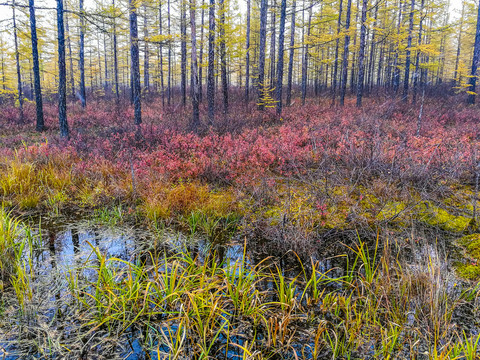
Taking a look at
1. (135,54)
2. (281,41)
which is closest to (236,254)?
(135,54)

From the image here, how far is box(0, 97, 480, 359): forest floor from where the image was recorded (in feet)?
8.65

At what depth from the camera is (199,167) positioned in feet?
22.9

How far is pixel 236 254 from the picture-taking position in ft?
14.0

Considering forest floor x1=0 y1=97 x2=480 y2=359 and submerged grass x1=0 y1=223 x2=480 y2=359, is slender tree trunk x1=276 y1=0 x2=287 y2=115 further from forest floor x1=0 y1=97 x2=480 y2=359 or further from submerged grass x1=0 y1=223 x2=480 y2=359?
submerged grass x1=0 y1=223 x2=480 y2=359

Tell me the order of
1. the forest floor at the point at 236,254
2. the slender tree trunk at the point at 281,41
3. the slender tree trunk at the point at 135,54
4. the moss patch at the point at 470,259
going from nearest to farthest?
the forest floor at the point at 236,254 < the moss patch at the point at 470,259 < the slender tree trunk at the point at 135,54 < the slender tree trunk at the point at 281,41

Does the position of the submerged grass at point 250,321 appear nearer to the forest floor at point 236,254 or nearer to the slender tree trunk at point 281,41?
the forest floor at point 236,254

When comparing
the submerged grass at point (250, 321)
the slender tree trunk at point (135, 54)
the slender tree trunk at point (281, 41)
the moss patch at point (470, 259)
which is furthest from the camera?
the slender tree trunk at point (281, 41)

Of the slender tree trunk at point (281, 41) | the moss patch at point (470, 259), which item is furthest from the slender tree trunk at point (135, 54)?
the moss patch at point (470, 259)

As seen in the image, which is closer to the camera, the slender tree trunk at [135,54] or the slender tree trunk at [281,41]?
the slender tree trunk at [135,54]

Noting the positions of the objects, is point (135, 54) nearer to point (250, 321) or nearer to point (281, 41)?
point (281, 41)

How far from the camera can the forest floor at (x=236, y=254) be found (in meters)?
2.64

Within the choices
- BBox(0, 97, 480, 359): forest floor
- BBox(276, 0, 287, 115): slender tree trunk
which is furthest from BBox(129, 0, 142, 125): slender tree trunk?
BBox(276, 0, 287, 115): slender tree trunk

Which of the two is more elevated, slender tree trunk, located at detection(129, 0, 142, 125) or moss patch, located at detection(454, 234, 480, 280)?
slender tree trunk, located at detection(129, 0, 142, 125)

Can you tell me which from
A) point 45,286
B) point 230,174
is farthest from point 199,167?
point 45,286
